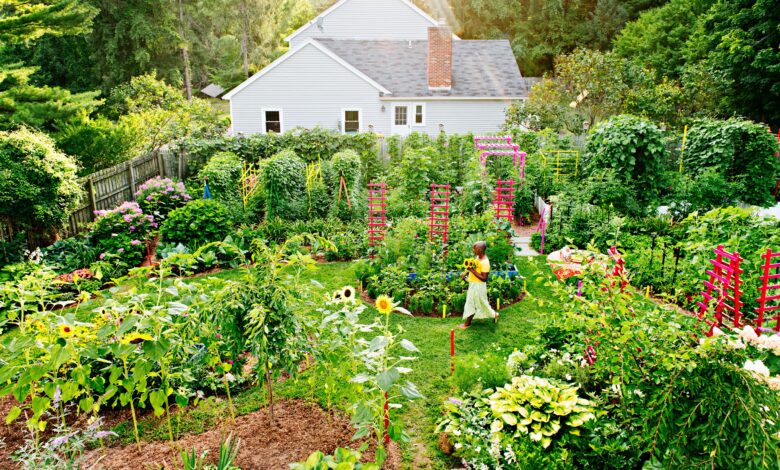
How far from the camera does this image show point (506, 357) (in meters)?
6.06

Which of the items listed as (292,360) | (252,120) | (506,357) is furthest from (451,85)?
(292,360)

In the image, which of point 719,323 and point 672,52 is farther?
point 672,52

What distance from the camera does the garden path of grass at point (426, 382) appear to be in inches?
203

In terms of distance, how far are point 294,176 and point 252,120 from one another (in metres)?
9.94

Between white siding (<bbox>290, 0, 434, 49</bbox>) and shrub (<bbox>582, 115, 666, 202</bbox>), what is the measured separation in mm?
15965

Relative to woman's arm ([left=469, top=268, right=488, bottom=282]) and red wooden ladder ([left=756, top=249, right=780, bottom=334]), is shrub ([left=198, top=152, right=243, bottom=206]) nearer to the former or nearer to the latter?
woman's arm ([left=469, top=268, right=488, bottom=282])

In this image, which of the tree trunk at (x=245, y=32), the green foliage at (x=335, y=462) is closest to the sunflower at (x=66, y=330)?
the green foliage at (x=335, y=462)

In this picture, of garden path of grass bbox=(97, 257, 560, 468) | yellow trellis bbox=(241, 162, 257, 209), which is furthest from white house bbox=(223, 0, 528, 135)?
garden path of grass bbox=(97, 257, 560, 468)

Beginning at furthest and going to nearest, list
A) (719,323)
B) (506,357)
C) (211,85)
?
(211,85), (506,357), (719,323)

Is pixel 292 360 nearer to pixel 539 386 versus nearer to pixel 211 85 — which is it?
pixel 539 386

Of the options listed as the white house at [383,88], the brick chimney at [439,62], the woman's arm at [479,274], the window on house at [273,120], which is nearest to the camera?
the woman's arm at [479,274]

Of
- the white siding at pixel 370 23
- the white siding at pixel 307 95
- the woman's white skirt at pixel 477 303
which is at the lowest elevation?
the woman's white skirt at pixel 477 303

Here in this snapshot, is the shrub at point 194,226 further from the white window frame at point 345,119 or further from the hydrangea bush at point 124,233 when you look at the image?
the white window frame at point 345,119

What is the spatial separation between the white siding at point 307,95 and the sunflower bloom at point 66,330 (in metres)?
17.2
